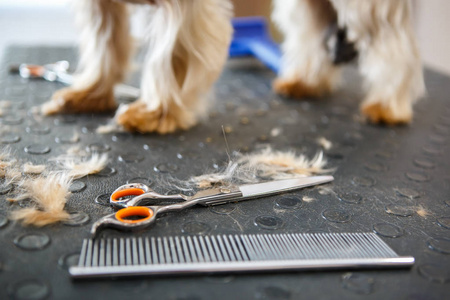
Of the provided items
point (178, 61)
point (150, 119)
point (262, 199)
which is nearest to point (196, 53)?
point (178, 61)

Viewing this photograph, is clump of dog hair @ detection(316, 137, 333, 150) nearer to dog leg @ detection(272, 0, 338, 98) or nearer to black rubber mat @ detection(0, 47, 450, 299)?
black rubber mat @ detection(0, 47, 450, 299)

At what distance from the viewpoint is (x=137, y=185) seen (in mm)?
640

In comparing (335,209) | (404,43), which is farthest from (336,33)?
(335,209)

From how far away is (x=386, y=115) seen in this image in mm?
1112

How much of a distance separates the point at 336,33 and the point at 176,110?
0.56 m

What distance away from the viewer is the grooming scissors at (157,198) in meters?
0.56

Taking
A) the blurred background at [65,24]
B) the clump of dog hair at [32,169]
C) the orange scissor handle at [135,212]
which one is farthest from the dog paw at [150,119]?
the blurred background at [65,24]

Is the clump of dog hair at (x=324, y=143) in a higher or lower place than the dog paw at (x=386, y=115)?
lower

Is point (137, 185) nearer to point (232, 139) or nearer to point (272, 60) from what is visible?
point (232, 139)

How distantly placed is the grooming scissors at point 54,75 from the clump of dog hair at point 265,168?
1.56ft

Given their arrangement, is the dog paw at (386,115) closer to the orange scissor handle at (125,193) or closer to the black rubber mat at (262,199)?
the black rubber mat at (262,199)

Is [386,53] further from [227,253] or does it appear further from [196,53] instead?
[227,253]

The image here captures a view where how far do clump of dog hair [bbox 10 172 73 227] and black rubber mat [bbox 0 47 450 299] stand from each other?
0.02m

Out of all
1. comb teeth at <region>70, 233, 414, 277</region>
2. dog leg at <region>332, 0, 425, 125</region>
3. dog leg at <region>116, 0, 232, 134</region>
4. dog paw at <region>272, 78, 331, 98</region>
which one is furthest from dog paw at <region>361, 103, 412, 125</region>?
comb teeth at <region>70, 233, 414, 277</region>
